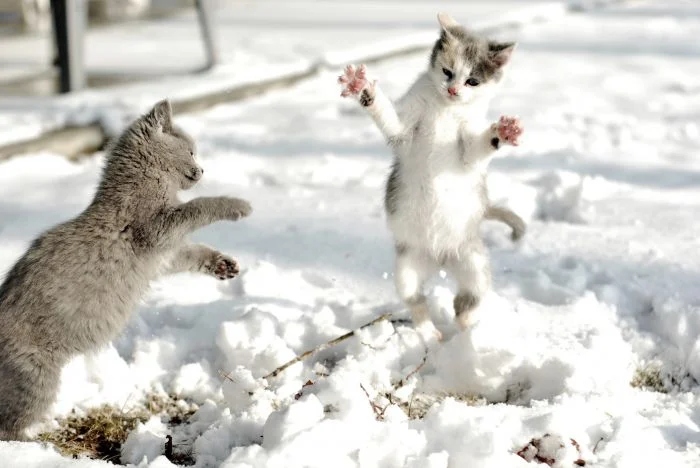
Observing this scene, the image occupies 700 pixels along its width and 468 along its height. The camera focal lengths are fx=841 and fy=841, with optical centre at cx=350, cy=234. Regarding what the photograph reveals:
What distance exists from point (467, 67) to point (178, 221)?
1.07m

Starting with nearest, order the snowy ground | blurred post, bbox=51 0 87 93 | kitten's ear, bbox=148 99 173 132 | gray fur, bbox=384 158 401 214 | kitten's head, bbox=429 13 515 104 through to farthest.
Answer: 1. the snowy ground
2. kitten's ear, bbox=148 99 173 132
3. kitten's head, bbox=429 13 515 104
4. gray fur, bbox=384 158 401 214
5. blurred post, bbox=51 0 87 93

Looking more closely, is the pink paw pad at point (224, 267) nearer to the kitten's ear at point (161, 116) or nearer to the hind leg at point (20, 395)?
the kitten's ear at point (161, 116)

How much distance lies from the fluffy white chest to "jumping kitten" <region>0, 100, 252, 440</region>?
1.92ft

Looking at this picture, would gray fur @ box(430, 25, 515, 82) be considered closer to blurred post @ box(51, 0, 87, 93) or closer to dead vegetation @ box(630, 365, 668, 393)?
dead vegetation @ box(630, 365, 668, 393)

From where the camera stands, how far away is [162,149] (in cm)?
266

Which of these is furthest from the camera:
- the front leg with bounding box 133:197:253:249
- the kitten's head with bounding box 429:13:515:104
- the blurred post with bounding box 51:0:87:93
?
the blurred post with bounding box 51:0:87:93

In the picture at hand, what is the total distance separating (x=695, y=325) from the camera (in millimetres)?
2967

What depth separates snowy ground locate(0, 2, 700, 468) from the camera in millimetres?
2248

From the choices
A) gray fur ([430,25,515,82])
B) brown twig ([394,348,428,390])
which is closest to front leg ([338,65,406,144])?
gray fur ([430,25,515,82])

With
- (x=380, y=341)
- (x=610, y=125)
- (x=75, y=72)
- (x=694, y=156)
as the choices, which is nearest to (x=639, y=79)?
(x=610, y=125)

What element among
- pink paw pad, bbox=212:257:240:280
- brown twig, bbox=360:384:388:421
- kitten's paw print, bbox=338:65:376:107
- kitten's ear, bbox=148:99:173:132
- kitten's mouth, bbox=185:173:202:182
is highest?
kitten's paw print, bbox=338:65:376:107

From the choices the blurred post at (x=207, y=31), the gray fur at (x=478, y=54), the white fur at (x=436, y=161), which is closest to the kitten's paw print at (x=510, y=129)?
the white fur at (x=436, y=161)

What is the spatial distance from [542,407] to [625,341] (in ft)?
2.21

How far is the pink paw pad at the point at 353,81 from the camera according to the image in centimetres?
265
